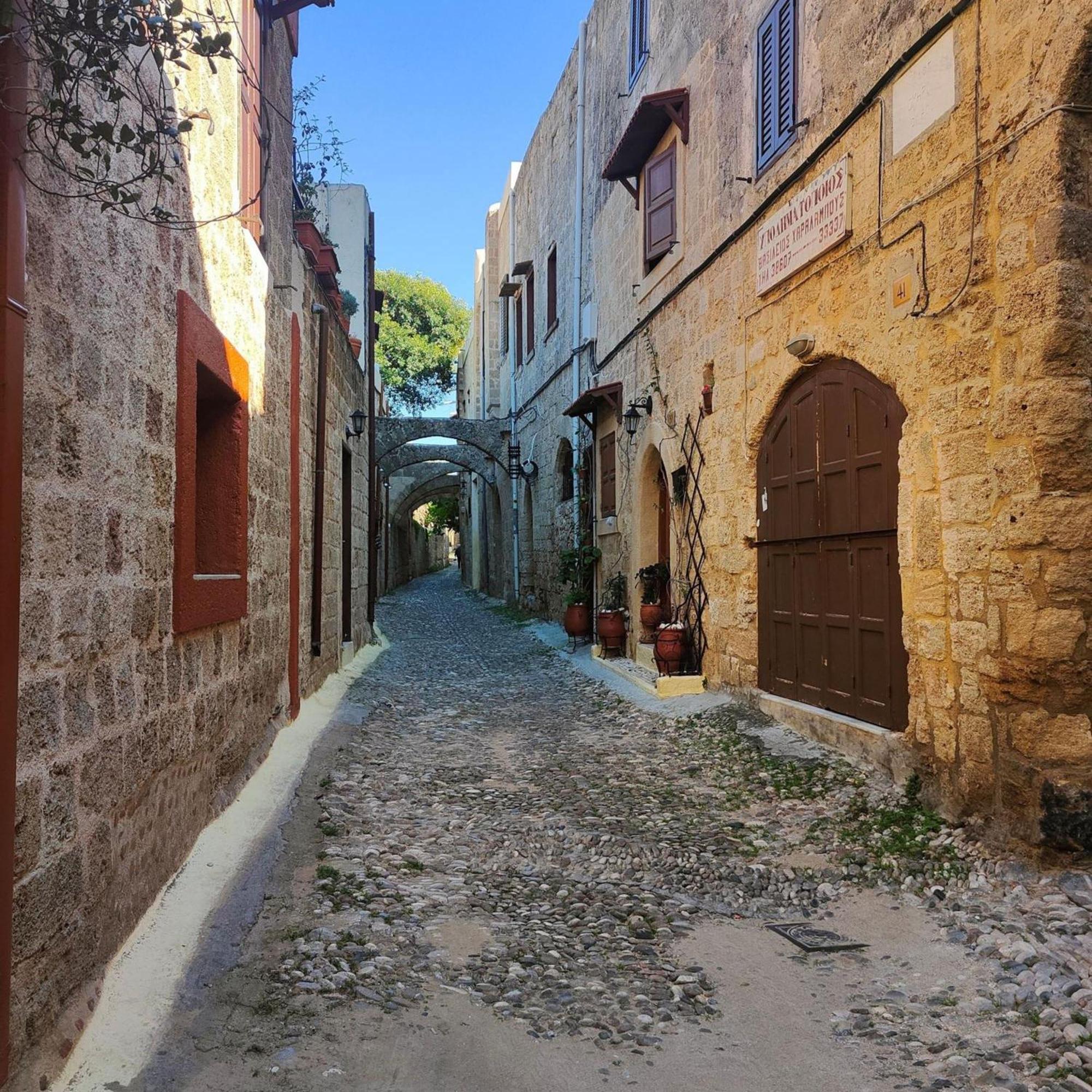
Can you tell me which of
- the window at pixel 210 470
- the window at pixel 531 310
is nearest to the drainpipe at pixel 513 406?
the window at pixel 531 310

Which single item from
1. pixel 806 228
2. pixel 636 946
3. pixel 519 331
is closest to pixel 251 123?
pixel 806 228

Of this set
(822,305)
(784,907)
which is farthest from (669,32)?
(784,907)

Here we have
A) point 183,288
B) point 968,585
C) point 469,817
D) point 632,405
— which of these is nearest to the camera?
point 183,288

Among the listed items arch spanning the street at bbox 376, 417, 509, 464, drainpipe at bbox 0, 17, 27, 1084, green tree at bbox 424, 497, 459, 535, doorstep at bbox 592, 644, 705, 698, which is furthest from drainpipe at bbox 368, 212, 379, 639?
green tree at bbox 424, 497, 459, 535

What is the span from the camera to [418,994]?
2707mm

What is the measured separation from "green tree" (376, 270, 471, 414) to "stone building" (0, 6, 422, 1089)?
27.7 metres

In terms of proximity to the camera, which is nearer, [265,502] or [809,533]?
[265,502]

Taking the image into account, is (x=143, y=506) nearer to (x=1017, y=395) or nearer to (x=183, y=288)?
(x=183, y=288)

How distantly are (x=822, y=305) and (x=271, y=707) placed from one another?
13.1 ft

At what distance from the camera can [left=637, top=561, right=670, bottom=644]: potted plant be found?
891cm

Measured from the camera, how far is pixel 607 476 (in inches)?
439

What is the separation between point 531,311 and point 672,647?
10.9m

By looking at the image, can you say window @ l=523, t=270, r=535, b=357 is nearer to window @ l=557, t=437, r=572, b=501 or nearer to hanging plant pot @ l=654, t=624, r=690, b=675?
window @ l=557, t=437, r=572, b=501

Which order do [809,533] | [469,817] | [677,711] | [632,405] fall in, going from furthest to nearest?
[632,405] → [677,711] → [809,533] → [469,817]
